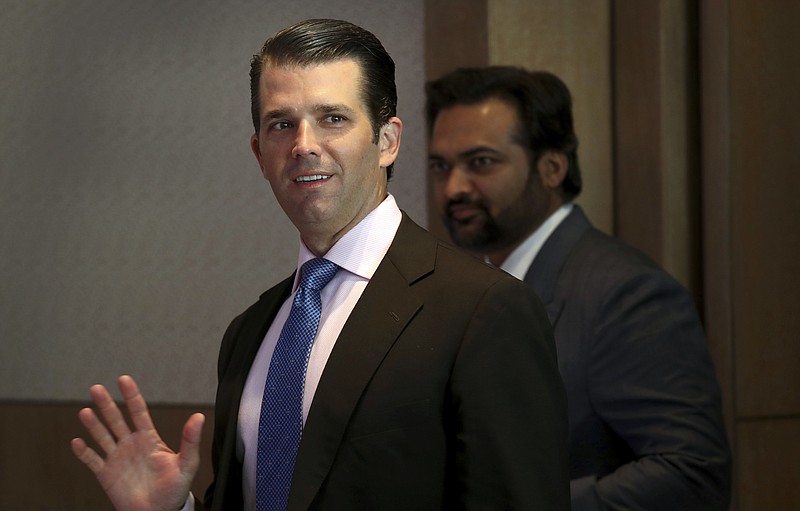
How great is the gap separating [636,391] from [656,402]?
46 mm

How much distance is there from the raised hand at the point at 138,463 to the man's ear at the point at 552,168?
1521mm

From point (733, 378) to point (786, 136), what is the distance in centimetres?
67

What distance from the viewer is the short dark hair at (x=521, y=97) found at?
2.94 meters

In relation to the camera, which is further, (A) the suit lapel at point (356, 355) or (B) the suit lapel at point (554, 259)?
(B) the suit lapel at point (554, 259)

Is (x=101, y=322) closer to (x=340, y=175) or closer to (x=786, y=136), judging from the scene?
(x=340, y=175)

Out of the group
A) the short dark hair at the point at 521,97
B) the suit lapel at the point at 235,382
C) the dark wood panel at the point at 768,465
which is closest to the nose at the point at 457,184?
the short dark hair at the point at 521,97

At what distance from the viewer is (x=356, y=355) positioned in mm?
1517

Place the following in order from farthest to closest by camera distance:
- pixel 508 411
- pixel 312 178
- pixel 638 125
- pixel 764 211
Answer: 1. pixel 638 125
2. pixel 764 211
3. pixel 312 178
4. pixel 508 411

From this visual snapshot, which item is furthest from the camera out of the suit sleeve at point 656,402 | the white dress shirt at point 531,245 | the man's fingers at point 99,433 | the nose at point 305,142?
the white dress shirt at point 531,245

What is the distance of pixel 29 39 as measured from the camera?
3.08 meters

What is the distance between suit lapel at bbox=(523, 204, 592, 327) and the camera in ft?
8.29

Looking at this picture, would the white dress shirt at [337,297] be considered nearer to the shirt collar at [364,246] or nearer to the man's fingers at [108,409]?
the shirt collar at [364,246]

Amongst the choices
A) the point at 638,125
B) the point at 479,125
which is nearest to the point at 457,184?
the point at 479,125

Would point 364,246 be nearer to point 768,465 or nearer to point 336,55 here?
point 336,55
